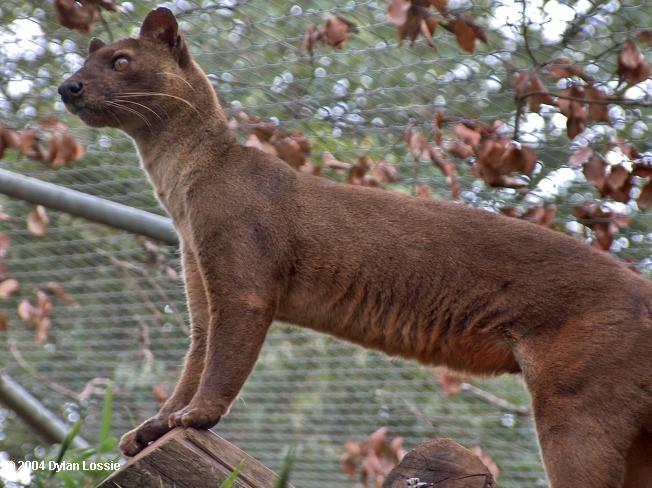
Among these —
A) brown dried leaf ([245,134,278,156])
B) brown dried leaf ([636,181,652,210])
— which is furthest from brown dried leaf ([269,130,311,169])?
brown dried leaf ([636,181,652,210])

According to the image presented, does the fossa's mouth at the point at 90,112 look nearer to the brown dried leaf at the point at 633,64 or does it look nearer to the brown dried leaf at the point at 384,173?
the brown dried leaf at the point at 384,173

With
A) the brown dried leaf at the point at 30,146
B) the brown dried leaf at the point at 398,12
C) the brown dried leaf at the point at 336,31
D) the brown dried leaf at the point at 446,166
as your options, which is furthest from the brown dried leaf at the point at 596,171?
the brown dried leaf at the point at 30,146

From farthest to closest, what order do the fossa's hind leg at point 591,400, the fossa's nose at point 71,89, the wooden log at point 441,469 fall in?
the fossa's nose at point 71,89, the fossa's hind leg at point 591,400, the wooden log at point 441,469

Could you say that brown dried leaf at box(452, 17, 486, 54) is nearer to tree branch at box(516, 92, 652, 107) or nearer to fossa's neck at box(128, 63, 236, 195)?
tree branch at box(516, 92, 652, 107)

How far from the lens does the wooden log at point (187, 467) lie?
8.25ft

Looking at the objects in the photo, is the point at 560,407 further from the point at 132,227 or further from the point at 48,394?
the point at 48,394

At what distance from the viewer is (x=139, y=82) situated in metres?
3.83

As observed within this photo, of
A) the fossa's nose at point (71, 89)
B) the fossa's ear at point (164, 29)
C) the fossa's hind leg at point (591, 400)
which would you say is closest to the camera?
the fossa's hind leg at point (591, 400)

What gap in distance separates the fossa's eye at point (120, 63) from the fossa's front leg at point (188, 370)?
0.69m

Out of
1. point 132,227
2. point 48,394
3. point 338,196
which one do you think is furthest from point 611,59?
point 48,394

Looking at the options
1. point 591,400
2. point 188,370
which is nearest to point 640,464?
point 591,400

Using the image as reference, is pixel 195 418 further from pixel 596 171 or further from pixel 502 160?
pixel 596 171

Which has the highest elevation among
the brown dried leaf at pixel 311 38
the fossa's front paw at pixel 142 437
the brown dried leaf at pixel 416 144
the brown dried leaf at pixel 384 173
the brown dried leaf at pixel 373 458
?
the brown dried leaf at pixel 311 38

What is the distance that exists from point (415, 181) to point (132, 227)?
1.33 metres
